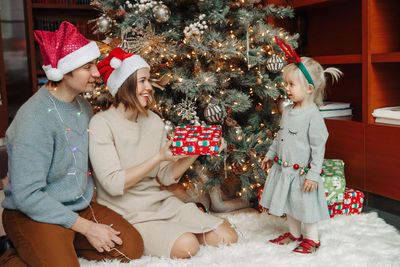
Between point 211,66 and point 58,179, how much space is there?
92 cm

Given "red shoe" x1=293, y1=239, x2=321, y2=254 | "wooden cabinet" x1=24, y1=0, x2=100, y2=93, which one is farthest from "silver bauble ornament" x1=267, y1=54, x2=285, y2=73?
"wooden cabinet" x1=24, y1=0, x2=100, y2=93

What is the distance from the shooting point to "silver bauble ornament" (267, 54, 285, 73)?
204 centimetres

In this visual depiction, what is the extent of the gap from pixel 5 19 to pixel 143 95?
3.50 metres

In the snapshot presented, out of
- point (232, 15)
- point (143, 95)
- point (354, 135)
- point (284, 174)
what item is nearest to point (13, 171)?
point (143, 95)

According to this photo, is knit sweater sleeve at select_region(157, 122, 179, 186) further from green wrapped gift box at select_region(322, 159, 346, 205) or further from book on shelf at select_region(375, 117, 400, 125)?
book on shelf at select_region(375, 117, 400, 125)

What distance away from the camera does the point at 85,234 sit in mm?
1535

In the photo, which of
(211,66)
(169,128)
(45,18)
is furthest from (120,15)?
(45,18)

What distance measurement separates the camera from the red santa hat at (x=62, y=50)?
5.02ft

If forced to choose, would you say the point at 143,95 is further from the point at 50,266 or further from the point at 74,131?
the point at 50,266

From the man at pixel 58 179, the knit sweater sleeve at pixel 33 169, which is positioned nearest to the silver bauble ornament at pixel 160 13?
the man at pixel 58 179

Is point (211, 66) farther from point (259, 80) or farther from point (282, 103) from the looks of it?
point (282, 103)

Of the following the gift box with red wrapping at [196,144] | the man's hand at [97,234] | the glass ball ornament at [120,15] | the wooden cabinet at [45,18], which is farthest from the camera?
the wooden cabinet at [45,18]

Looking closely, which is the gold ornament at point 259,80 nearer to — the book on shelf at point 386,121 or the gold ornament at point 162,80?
the gold ornament at point 162,80

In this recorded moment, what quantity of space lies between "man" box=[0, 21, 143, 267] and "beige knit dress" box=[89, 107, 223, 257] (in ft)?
0.18
